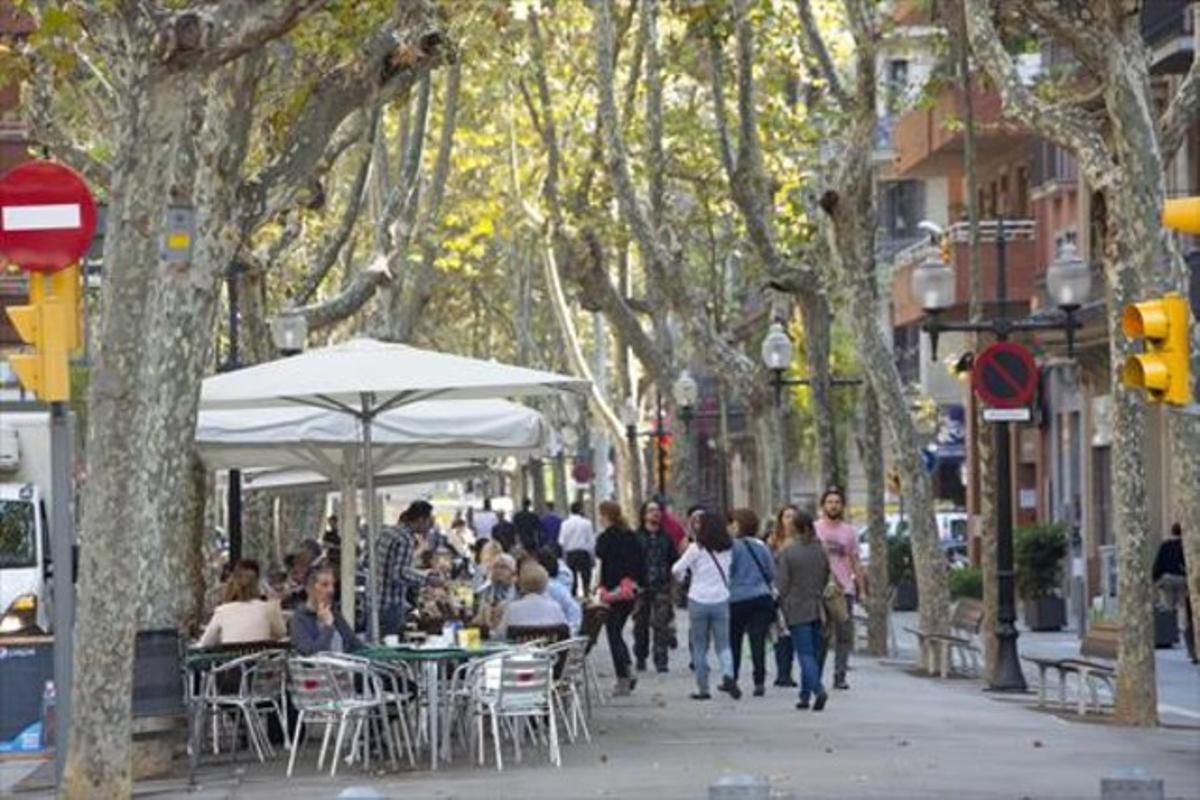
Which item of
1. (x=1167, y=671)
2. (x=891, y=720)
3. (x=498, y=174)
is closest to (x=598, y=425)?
(x=498, y=174)

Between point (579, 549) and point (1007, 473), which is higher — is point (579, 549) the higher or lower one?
the lower one

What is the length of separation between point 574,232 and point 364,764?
27418 millimetres

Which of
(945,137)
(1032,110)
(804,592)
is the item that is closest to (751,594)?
(804,592)

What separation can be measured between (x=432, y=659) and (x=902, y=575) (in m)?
33.9

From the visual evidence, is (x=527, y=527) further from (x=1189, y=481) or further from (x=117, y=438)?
(x=117, y=438)

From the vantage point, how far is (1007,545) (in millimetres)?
30141

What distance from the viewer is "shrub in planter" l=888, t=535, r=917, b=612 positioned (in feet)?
179

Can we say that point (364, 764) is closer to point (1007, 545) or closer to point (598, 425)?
point (1007, 545)

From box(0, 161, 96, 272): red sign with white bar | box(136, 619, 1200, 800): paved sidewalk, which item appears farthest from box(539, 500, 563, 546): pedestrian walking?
box(0, 161, 96, 272): red sign with white bar

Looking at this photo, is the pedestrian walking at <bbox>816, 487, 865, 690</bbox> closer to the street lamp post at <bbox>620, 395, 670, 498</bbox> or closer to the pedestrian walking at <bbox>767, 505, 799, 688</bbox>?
the pedestrian walking at <bbox>767, 505, 799, 688</bbox>

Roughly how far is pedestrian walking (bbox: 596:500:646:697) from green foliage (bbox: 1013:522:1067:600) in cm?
1850

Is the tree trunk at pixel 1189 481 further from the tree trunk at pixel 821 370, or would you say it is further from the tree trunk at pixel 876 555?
the tree trunk at pixel 821 370

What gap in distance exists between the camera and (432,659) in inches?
845

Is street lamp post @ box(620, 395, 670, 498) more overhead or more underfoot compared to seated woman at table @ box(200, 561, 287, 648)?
more overhead
